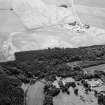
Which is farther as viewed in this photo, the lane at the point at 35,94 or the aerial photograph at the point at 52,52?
the aerial photograph at the point at 52,52

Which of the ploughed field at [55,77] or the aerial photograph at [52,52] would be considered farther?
the aerial photograph at [52,52]

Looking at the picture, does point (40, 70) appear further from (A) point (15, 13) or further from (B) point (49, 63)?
(A) point (15, 13)

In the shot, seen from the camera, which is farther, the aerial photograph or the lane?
the aerial photograph

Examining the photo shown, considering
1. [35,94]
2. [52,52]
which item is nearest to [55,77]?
[35,94]

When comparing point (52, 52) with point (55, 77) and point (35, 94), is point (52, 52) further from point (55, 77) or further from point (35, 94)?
point (35, 94)

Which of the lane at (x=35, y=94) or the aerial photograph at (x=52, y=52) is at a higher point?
the aerial photograph at (x=52, y=52)

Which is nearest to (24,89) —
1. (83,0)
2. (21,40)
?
(21,40)
